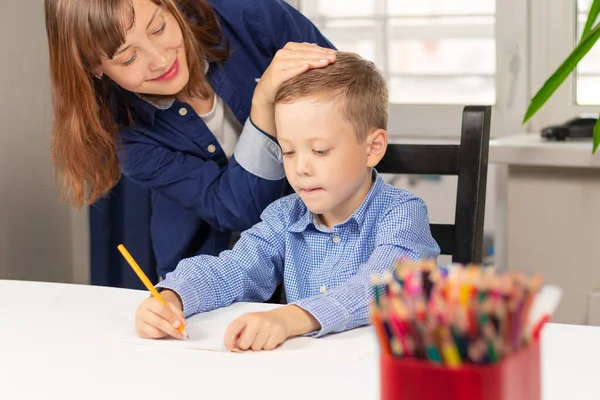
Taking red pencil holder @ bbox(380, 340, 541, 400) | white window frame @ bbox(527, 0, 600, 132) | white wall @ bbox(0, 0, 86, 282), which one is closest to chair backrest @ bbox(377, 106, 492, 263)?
red pencil holder @ bbox(380, 340, 541, 400)

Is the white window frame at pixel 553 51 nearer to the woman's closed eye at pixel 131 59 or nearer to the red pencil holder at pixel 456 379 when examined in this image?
the woman's closed eye at pixel 131 59

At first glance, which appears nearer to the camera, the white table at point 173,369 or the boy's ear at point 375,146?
the white table at point 173,369

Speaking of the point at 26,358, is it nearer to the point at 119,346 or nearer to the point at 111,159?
the point at 119,346

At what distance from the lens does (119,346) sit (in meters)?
0.99

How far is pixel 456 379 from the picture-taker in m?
0.47

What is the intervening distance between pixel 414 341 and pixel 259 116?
0.91 meters

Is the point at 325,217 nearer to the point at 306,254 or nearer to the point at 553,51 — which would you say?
the point at 306,254

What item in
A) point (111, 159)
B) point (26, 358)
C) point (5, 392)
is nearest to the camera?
point (5, 392)

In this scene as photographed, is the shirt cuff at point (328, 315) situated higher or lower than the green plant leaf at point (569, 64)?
lower

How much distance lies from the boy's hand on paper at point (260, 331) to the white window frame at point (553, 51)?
60.6 inches

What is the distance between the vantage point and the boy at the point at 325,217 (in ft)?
3.81

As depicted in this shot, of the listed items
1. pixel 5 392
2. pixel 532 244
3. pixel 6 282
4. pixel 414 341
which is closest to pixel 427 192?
pixel 532 244

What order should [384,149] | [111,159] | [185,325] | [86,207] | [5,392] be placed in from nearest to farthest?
[5,392] < [185,325] < [384,149] < [111,159] < [86,207]

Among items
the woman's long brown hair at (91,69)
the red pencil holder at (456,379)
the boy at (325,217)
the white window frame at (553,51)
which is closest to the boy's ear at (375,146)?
the boy at (325,217)
